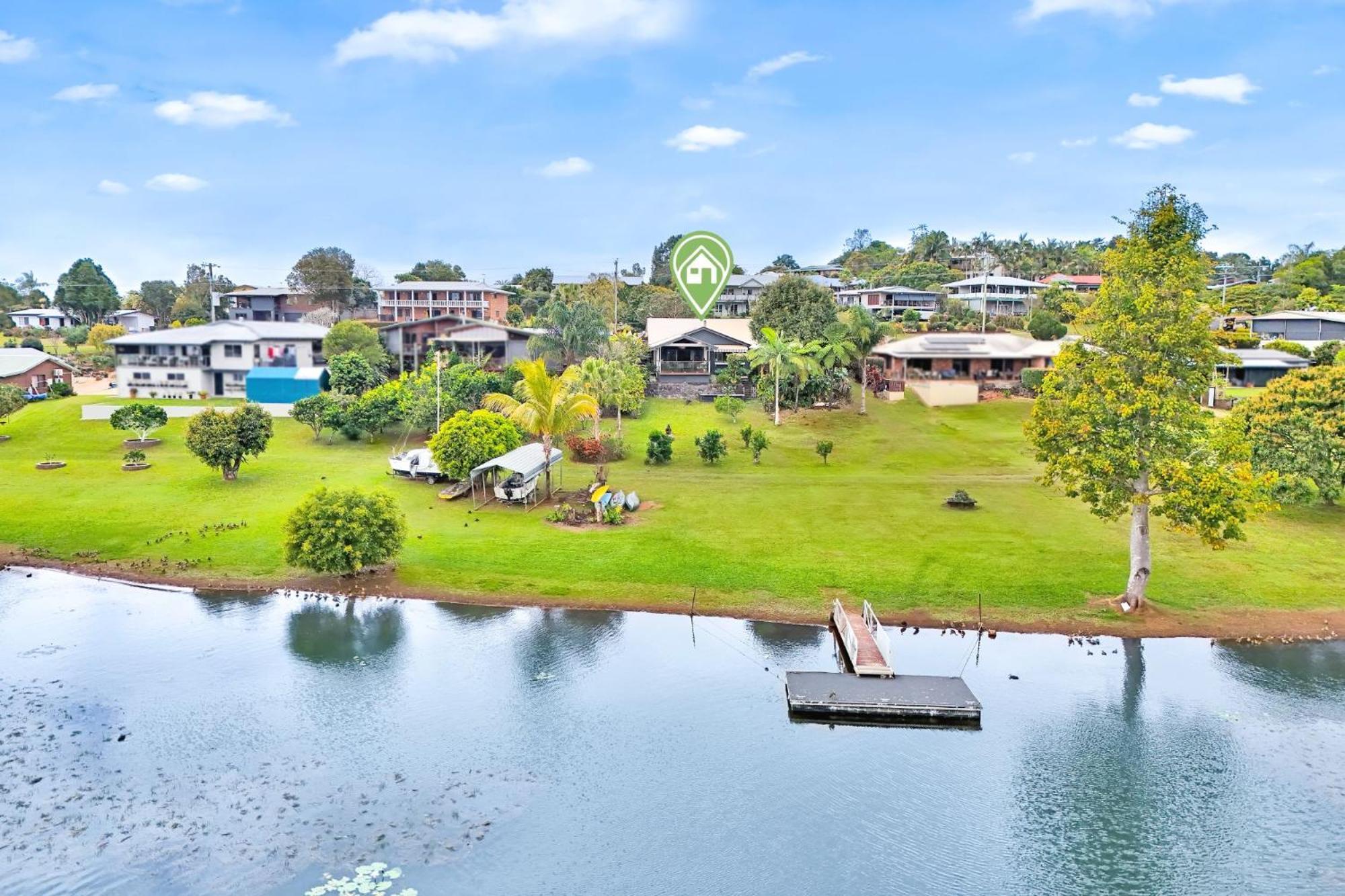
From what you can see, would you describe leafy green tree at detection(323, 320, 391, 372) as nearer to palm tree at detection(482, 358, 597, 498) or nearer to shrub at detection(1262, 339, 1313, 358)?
palm tree at detection(482, 358, 597, 498)

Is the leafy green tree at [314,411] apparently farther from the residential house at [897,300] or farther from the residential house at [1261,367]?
the residential house at [897,300]

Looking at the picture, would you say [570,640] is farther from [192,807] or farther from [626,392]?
[626,392]

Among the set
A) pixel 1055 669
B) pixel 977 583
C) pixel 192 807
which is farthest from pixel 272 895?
pixel 977 583

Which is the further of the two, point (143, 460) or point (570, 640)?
point (143, 460)

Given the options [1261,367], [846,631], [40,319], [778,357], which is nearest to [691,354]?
[778,357]

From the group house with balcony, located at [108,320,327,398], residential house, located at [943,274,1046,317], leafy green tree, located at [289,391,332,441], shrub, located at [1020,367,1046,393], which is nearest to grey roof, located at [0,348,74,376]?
house with balcony, located at [108,320,327,398]

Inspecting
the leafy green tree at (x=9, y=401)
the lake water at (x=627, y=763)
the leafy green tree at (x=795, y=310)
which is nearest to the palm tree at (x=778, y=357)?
the leafy green tree at (x=795, y=310)
